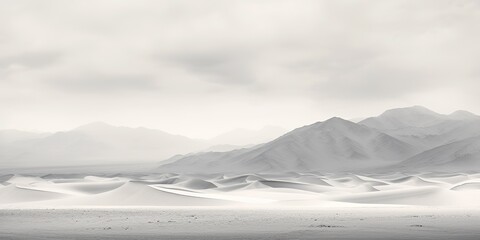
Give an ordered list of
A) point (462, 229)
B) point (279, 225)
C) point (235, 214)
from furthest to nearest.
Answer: point (235, 214), point (279, 225), point (462, 229)

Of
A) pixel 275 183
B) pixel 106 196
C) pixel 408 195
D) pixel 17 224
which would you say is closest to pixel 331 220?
pixel 17 224

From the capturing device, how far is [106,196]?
6950 centimetres

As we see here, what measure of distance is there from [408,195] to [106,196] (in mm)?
31423

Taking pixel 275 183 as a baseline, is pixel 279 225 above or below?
below

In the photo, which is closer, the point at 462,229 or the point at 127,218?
the point at 462,229

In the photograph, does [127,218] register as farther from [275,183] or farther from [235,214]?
[275,183]

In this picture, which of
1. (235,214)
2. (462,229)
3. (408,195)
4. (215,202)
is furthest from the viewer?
(408,195)

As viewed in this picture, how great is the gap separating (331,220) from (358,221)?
6.20 feet

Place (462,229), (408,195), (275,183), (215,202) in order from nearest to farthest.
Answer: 1. (462,229)
2. (215,202)
3. (408,195)
4. (275,183)

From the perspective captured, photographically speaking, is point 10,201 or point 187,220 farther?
point 10,201

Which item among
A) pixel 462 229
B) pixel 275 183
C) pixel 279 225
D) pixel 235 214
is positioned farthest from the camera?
pixel 275 183

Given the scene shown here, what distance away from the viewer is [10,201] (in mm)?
72125

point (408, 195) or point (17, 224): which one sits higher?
point (408, 195)

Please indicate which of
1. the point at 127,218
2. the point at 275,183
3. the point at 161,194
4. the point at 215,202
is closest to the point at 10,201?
the point at 161,194
